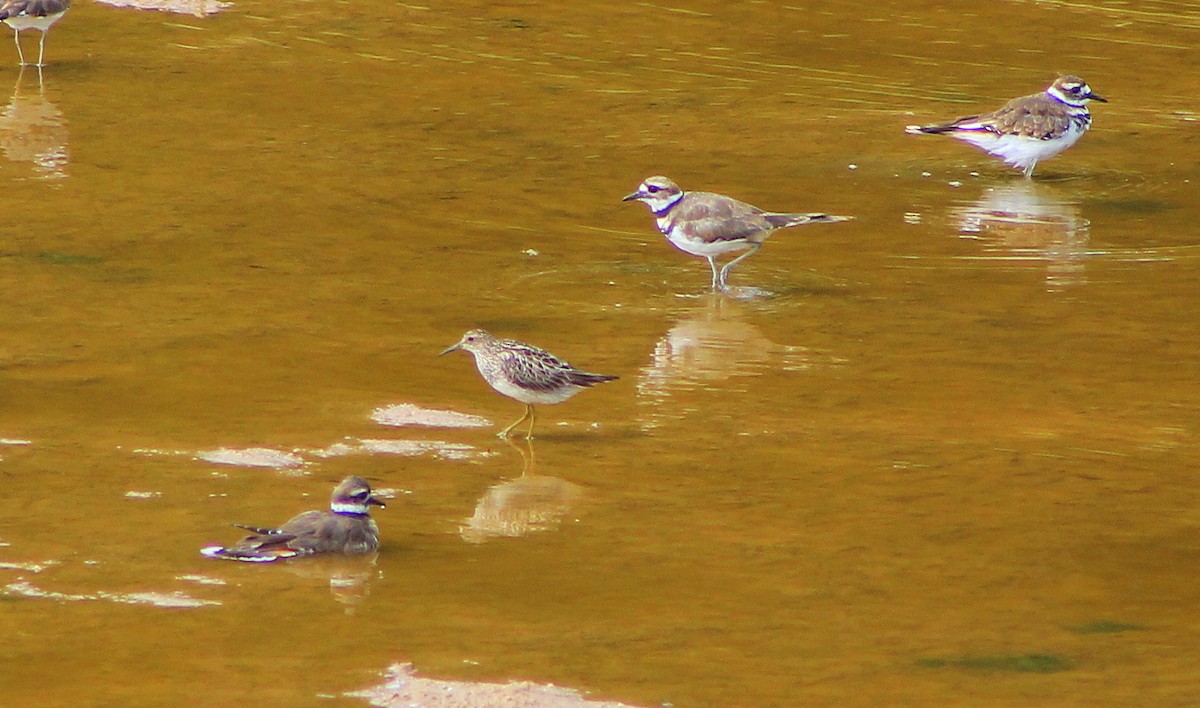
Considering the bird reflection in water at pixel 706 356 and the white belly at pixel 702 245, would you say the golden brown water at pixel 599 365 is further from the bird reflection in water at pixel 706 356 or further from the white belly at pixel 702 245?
the white belly at pixel 702 245

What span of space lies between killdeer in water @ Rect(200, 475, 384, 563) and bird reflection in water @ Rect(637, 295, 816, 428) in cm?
254

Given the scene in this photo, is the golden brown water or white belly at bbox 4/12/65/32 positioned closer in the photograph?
the golden brown water

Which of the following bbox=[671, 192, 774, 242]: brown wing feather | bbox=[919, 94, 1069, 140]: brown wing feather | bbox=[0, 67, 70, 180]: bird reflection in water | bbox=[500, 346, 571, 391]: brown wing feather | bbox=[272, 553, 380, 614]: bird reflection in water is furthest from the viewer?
bbox=[919, 94, 1069, 140]: brown wing feather

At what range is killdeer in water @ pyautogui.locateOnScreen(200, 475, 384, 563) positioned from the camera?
9297 mm

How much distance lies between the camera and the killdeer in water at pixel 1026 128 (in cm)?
1739

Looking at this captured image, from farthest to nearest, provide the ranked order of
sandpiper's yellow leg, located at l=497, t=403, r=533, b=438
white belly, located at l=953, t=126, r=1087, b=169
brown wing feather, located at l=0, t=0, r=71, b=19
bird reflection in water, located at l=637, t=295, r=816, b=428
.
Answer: brown wing feather, located at l=0, t=0, r=71, b=19 < white belly, located at l=953, t=126, r=1087, b=169 < bird reflection in water, located at l=637, t=295, r=816, b=428 < sandpiper's yellow leg, located at l=497, t=403, r=533, b=438

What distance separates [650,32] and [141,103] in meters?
5.82

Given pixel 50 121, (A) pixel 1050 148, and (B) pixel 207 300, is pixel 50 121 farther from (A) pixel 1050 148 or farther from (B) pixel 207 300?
(A) pixel 1050 148

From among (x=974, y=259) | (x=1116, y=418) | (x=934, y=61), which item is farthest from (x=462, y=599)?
(x=934, y=61)

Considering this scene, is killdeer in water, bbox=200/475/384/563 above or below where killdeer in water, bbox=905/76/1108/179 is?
below

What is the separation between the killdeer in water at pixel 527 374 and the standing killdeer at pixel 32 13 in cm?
963

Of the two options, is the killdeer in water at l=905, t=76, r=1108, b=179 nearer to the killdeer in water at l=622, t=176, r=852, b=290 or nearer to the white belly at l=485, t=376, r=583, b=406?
the killdeer in water at l=622, t=176, r=852, b=290

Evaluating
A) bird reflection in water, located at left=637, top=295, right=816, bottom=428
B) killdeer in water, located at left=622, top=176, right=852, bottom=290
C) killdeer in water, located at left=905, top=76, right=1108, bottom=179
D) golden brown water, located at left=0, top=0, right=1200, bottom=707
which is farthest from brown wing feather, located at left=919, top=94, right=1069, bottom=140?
bird reflection in water, located at left=637, top=295, right=816, bottom=428

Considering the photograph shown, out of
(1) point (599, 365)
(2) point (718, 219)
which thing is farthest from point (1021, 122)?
(1) point (599, 365)
